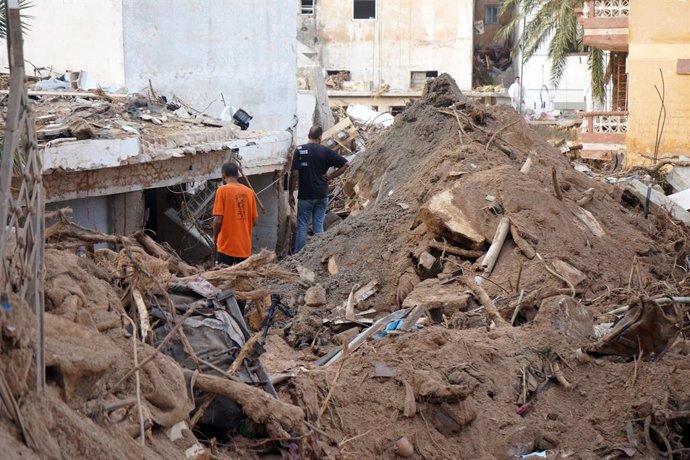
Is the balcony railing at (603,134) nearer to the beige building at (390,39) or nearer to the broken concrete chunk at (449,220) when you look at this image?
the broken concrete chunk at (449,220)

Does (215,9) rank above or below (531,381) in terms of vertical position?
above

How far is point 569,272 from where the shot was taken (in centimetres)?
→ 1005

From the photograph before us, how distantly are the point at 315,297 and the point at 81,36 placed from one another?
1072cm

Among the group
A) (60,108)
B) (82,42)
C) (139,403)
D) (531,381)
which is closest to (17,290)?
(139,403)

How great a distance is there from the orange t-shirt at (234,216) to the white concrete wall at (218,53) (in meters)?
10.7

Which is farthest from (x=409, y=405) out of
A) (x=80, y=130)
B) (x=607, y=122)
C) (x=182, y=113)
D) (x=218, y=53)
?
(x=607, y=122)

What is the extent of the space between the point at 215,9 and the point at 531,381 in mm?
15484

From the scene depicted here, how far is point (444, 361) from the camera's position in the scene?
709 cm

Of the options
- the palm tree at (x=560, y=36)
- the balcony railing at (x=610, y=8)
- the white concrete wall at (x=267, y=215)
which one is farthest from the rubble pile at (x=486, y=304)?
the palm tree at (x=560, y=36)

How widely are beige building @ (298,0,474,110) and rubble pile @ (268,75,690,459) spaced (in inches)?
1122

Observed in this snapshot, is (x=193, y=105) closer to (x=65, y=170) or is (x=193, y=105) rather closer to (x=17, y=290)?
(x=65, y=170)

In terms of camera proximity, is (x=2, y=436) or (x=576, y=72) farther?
(x=576, y=72)

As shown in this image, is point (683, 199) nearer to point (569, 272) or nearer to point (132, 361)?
point (569, 272)

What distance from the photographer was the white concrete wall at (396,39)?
42.3m
